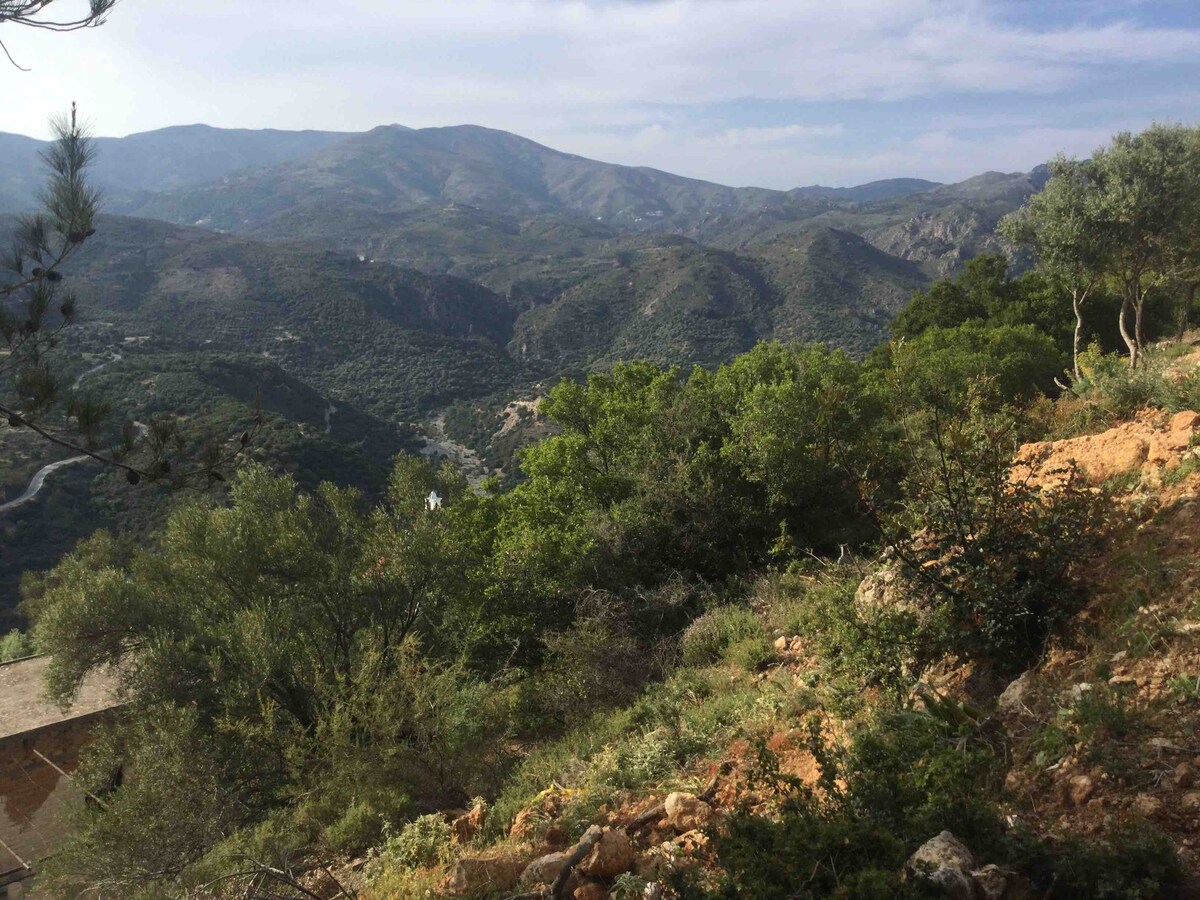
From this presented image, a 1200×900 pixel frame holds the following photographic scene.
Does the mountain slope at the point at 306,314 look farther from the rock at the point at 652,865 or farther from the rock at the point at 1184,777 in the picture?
the rock at the point at 1184,777

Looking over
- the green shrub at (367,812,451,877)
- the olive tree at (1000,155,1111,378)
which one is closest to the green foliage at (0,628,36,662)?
the green shrub at (367,812,451,877)

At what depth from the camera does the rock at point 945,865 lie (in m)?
3.00

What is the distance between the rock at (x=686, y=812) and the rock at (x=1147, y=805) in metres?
2.19

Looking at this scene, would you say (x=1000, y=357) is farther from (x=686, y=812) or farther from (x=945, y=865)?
(x=945, y=865)

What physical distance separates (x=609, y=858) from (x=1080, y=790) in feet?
8.17

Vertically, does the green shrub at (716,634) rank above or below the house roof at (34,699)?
above

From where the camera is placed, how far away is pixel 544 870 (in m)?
4.21

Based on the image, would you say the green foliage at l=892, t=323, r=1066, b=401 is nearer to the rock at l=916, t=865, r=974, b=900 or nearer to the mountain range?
the rock at l=916, t=865, r=974, b=900

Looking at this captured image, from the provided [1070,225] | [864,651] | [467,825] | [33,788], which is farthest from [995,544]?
[33,788]

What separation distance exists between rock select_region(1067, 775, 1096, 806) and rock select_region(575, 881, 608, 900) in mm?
2478

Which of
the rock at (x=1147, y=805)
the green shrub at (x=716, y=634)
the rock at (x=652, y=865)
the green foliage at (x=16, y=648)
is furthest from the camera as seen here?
the green foliage at (x=16, y=648)

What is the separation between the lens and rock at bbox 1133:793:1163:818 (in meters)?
3.38

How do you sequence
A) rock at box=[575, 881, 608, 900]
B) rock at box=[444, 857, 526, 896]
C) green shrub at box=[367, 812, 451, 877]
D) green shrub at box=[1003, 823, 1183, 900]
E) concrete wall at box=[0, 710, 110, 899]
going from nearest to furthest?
1. green shrub at box=[1003, 823, 1183, 900]
2. rock at box=[575, 881, 608, 900]
3. rock at box=[444, 857, 526, 896]
4. green shrub at box=[367, 812, 451, 877]
5. concrete wall at box=[0, 710, 110, 899]

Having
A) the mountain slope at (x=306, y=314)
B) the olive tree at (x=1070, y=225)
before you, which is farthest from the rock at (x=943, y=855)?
the mountain slope at (x=306, y=314)
